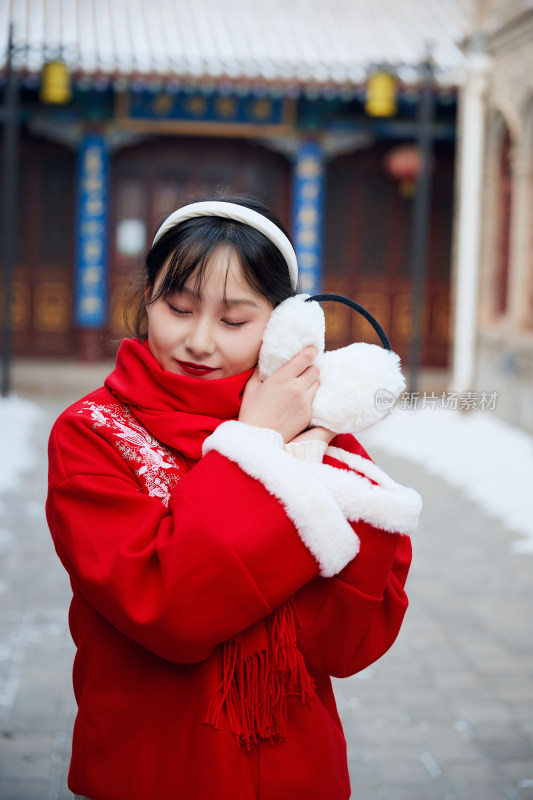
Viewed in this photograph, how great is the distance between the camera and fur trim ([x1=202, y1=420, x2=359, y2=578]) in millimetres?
1287

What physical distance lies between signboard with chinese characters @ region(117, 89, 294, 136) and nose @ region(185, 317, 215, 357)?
34.0ft

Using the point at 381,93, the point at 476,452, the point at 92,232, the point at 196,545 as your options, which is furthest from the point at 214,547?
the point at 92,232

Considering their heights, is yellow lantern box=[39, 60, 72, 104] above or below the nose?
above

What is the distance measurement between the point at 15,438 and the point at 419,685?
5.22 m

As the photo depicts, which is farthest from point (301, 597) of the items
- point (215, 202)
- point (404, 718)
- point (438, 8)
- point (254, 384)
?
point (438, 8)

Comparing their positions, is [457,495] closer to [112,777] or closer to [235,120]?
[112,777]

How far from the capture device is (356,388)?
4.49ft

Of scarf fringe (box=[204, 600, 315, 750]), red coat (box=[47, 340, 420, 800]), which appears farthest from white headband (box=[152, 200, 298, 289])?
scarf fringe (box=[204, 600, 315, 750])

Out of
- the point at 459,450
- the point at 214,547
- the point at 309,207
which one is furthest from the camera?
the point at 309,207

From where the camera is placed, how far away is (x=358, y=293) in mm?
11930

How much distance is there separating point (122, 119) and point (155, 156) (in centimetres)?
65

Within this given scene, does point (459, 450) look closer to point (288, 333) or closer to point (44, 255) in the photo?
point (44, 255)

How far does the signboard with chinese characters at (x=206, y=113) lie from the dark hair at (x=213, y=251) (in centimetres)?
1028

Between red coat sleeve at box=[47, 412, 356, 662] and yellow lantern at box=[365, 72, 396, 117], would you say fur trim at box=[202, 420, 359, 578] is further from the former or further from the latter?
yellow lantern at box=[365, 72, 396, 117]
